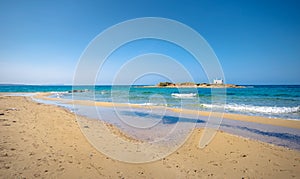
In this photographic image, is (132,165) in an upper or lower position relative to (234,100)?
lower

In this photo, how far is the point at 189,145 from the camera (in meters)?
6.14

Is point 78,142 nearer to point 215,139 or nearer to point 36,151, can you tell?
point 36,151

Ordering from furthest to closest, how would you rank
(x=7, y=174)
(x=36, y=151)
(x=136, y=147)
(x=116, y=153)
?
(x=136, y=147) → (x=116, y=153) → (x=36, y=151) → (x=7, y=174)

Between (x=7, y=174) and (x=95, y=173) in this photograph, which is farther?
(x=95, y=173)

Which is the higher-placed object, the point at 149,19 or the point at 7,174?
the point at 149,19

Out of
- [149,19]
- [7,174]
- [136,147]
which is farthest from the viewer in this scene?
[149,19]

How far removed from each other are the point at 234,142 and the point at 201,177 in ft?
9.96

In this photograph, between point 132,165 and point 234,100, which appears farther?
point 234,100

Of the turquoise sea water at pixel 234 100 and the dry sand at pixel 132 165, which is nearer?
the dry sand at pixel 132 165

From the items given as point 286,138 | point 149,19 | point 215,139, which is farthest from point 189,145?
point 149,19

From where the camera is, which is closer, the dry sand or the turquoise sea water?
the dry sand

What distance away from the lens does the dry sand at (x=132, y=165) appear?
381 cm

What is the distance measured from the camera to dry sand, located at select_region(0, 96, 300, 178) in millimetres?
3807

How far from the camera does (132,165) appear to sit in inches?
172
